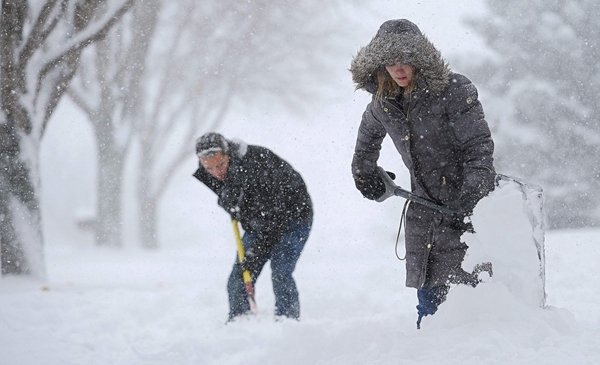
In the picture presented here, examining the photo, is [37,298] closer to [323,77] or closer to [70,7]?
[70,7]

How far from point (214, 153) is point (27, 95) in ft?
11.9

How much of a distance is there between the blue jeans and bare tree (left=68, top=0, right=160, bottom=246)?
946 centimetres

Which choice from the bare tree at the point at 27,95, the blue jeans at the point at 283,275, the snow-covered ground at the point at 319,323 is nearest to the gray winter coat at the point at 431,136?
the snow-covered ground at the point at 319,323

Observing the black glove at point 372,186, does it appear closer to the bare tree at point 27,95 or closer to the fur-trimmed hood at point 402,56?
the fur-trimmed hood at point 402,56

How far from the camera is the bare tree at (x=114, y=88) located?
12688mm

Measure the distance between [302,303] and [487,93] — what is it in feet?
30.6

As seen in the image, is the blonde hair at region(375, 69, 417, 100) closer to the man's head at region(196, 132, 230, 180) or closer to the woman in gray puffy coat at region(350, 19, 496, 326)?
the woman in gray puffy coat at region(350, 19, 496, 326)

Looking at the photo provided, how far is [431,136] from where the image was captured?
8.77 feet

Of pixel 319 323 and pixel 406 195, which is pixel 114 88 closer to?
pixel 319 323

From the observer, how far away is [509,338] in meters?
2.21

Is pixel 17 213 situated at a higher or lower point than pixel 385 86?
lower

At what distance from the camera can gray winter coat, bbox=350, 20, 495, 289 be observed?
2547 millimetres

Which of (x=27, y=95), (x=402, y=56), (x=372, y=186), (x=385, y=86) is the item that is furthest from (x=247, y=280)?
(x=27, y=95)

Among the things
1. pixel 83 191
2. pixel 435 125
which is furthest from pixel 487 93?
pixel 83 191
